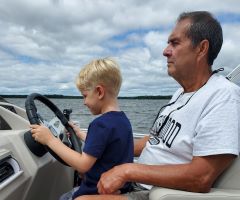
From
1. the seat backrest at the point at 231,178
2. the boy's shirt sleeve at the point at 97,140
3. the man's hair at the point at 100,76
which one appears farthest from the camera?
the man's hair at the point at 100,76

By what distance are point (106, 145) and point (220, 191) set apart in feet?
1.87

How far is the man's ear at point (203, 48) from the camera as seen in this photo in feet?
6.79

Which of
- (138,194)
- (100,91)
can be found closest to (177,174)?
(138,194)

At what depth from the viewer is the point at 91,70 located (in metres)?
2.11

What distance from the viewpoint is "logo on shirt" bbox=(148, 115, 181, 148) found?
2043mm

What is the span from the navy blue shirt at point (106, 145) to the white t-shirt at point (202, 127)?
187 mm

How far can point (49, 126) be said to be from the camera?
2.38 metres

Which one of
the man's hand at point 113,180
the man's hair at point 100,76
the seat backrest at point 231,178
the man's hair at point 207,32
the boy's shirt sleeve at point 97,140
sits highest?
the man's hair at point 207,32

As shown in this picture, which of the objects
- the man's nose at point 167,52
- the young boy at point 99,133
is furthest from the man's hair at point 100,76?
the man's nose at point 167,52

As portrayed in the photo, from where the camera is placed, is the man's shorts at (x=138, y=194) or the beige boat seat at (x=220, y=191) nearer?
the beige boat seat at (x=220, y=191)

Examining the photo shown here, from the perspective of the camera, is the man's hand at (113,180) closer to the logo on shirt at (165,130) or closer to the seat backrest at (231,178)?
the logo on shirt at (165,130)

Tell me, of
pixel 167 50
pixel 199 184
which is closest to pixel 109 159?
pixel 199 184

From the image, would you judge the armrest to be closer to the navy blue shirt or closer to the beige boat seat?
the beige boat seat

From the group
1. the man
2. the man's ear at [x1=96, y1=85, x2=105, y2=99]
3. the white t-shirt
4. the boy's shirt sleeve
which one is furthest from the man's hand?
the man's ear at [x1=96, y1=85, x2=105, y2=99]
